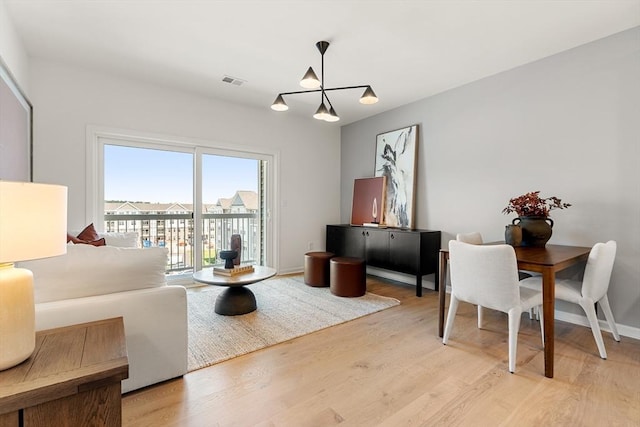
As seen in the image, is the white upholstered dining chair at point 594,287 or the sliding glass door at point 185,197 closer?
the white upholstered dining chair at point 594,287

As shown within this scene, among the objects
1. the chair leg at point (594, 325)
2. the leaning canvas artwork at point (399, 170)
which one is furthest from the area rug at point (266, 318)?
the chair leg at point (594, 325)

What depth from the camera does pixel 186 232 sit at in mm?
4102

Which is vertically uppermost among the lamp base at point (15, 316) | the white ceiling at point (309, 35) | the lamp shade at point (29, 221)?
the white ceiling at point (309, 35)

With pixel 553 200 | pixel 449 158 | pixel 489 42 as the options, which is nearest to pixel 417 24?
pixel 489 42

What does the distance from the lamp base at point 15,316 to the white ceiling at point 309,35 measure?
2.15 meters

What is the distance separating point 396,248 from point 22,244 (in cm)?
355

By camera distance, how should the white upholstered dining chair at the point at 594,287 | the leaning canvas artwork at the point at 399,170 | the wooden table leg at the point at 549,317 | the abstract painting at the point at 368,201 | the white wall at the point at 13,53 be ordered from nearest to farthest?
1. the wooden table leg at the point at 549,317
2. the white upholstered dining chair at the point at 594,287
3. the white wall at the point at 13,53
4. the leaning canvas artwork at the point at 399,170
5. the abstract painting at the point at 368,201

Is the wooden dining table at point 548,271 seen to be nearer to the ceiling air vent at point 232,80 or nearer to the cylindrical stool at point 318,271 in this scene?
the cylindrical stool at point 318,271

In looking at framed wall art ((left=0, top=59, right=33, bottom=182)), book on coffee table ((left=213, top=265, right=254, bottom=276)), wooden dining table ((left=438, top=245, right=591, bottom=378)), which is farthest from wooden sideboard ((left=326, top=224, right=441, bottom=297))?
framed wall art ((left=0, top=59, right=33, bottom=182))

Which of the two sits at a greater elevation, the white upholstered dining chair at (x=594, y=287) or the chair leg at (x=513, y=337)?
the white upholstered dining chair at (x=594, y=287)

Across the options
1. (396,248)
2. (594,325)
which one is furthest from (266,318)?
(594,325)

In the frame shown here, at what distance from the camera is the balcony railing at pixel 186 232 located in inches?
148

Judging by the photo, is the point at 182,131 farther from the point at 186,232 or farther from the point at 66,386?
the point at 66,386

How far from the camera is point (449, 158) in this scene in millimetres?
3832
